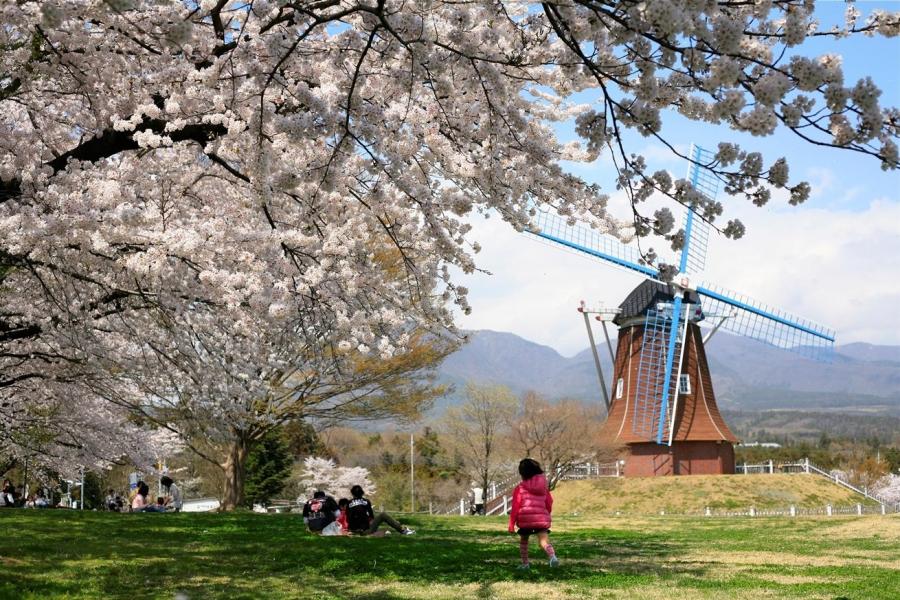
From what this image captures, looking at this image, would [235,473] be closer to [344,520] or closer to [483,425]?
[344,520]

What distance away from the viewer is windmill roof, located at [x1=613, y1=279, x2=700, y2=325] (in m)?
42.9

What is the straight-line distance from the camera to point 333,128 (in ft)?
21.0

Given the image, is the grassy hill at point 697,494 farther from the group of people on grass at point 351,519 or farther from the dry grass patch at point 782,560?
the dry grass patch at point 782,560

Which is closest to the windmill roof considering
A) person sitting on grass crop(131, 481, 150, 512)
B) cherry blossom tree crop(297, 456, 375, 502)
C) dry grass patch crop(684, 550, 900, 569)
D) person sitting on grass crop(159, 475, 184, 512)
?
cherry blossom tree crop(297, 456, 375, 502)

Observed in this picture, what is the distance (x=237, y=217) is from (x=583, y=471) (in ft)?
121

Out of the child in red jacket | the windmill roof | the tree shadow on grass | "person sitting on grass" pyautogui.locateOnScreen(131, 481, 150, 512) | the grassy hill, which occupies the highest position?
the windmill roof

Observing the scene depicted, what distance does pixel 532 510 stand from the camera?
29.5 ft

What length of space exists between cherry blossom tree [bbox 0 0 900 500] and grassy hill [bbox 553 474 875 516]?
30137mm

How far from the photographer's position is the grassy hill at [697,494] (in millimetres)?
38219

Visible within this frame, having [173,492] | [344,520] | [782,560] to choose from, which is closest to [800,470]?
[173,492]

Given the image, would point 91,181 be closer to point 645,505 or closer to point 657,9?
point 657,9

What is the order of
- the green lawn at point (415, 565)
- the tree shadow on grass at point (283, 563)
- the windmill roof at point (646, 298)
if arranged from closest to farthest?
the green lawn at point (415, 565), the tree shadow on grass at point (283, 563), the windmill roof at point (646, 298)

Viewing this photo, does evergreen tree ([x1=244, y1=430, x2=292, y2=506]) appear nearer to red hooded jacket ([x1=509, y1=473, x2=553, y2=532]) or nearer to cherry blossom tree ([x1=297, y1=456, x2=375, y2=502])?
cherry blossom tree ([x1=297, y1=456, x2=375, y2=502])

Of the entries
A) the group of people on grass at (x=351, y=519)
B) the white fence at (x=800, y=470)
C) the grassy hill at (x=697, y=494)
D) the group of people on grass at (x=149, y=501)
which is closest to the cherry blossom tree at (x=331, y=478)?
the grassy hill at (x=697, y=494)
